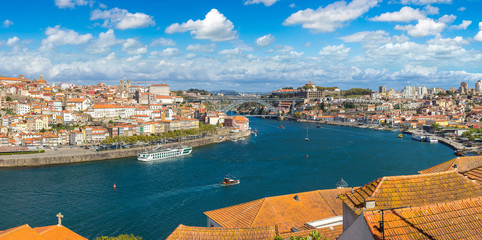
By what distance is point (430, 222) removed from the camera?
165 centimetres

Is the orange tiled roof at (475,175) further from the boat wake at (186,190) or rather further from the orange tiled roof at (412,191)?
the boat wake at (186,190)

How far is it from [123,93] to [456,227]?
3389cm

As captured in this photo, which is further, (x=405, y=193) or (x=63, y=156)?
(x=63, y=156)

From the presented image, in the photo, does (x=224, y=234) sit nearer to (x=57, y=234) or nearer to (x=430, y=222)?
(x=430, y=222)

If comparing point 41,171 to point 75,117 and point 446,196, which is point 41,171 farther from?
point 446,196

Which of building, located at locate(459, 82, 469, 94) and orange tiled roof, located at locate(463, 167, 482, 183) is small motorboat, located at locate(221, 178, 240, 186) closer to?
orange tiled roof, located at locate(463, 167, 482, 183)

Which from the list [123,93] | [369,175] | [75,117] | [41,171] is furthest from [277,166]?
[123,93]

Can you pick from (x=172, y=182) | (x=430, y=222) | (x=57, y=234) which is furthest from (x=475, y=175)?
(x=172, y=182)

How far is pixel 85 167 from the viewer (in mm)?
13047

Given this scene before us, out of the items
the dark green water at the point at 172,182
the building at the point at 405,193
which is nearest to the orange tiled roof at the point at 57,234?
the dark green water at the point at 172,182

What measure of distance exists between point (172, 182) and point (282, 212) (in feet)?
22.5

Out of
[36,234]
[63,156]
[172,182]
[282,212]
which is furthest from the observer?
[63,156]

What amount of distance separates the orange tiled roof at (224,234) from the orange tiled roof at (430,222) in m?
1.22

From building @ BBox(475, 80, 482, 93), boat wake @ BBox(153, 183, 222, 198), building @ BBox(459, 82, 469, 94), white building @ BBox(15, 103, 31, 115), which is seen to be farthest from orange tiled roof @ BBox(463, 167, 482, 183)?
building @ BBox(475, 80, 482, 93)
